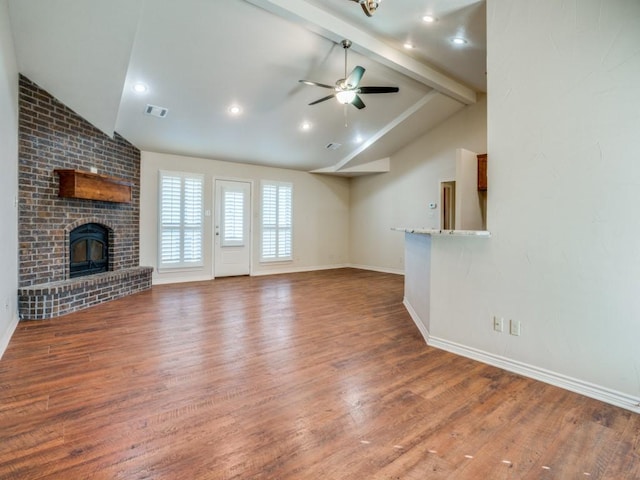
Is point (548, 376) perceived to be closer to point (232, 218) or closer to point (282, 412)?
point (282, 412)

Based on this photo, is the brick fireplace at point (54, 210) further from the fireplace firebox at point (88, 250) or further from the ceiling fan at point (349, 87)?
the ceiling fan at point (349, 87)

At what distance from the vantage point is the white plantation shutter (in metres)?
7.02

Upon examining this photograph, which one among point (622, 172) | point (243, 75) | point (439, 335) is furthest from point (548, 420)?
point (243, 75)

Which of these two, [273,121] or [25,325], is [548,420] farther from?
[273,121]

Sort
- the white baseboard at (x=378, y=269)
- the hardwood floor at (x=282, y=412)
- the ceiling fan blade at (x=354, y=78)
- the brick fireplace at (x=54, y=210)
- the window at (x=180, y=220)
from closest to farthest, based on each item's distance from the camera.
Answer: the hardwood floor at (x=282, y=412)
the ceiling fan blade at (x=354, y=78)
the brick fireplace at (x=54, y=210)
the window at (x=180, y=220)
the white baseboard at (x=378, y=269)

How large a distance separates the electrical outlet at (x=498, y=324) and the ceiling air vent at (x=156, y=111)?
16.4ft

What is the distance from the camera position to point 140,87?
4262 mm

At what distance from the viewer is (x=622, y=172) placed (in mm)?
2164

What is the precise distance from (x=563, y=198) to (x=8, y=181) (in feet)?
16.1

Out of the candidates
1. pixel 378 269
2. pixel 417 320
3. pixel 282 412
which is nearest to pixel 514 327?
pixel 417 320

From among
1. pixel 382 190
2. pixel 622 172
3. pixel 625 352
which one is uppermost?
pixel 382 190

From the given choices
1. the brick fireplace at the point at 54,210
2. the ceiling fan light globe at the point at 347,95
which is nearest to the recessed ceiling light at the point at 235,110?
the ceiling fan light globe at the point at 347,95

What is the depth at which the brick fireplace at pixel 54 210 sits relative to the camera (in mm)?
3855

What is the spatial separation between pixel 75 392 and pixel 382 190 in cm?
708
